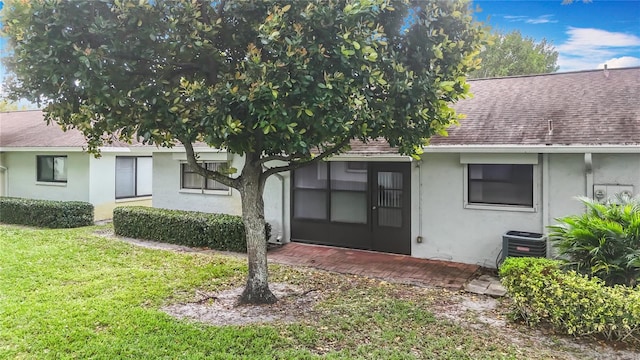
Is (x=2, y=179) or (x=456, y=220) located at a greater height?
(x=2, y=179)

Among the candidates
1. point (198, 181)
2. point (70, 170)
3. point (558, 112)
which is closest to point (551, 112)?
point (558, 112)

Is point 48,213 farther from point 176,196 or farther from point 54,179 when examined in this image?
point 176,196

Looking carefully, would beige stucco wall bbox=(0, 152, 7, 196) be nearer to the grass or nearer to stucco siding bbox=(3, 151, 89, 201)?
stucco siding bbox=(3, 151, 89, 201)

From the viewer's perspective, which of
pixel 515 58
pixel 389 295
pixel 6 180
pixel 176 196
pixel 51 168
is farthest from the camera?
pixel 515 58

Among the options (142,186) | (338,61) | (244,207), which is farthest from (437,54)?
(142,186)

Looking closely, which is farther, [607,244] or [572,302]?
[607,244]

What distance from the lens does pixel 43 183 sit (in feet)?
50.6

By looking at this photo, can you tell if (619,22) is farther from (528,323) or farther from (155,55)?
(155,55)

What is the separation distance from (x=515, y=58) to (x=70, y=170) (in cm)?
2535

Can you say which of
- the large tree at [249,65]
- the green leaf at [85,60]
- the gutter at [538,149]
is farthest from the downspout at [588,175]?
the green leaf at [85,60]

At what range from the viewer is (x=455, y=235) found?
8.91 metres

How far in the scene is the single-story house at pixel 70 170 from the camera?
14227 millimetres

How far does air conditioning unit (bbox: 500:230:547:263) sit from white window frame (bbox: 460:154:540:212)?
630 mm

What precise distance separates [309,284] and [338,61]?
4.09 meters
